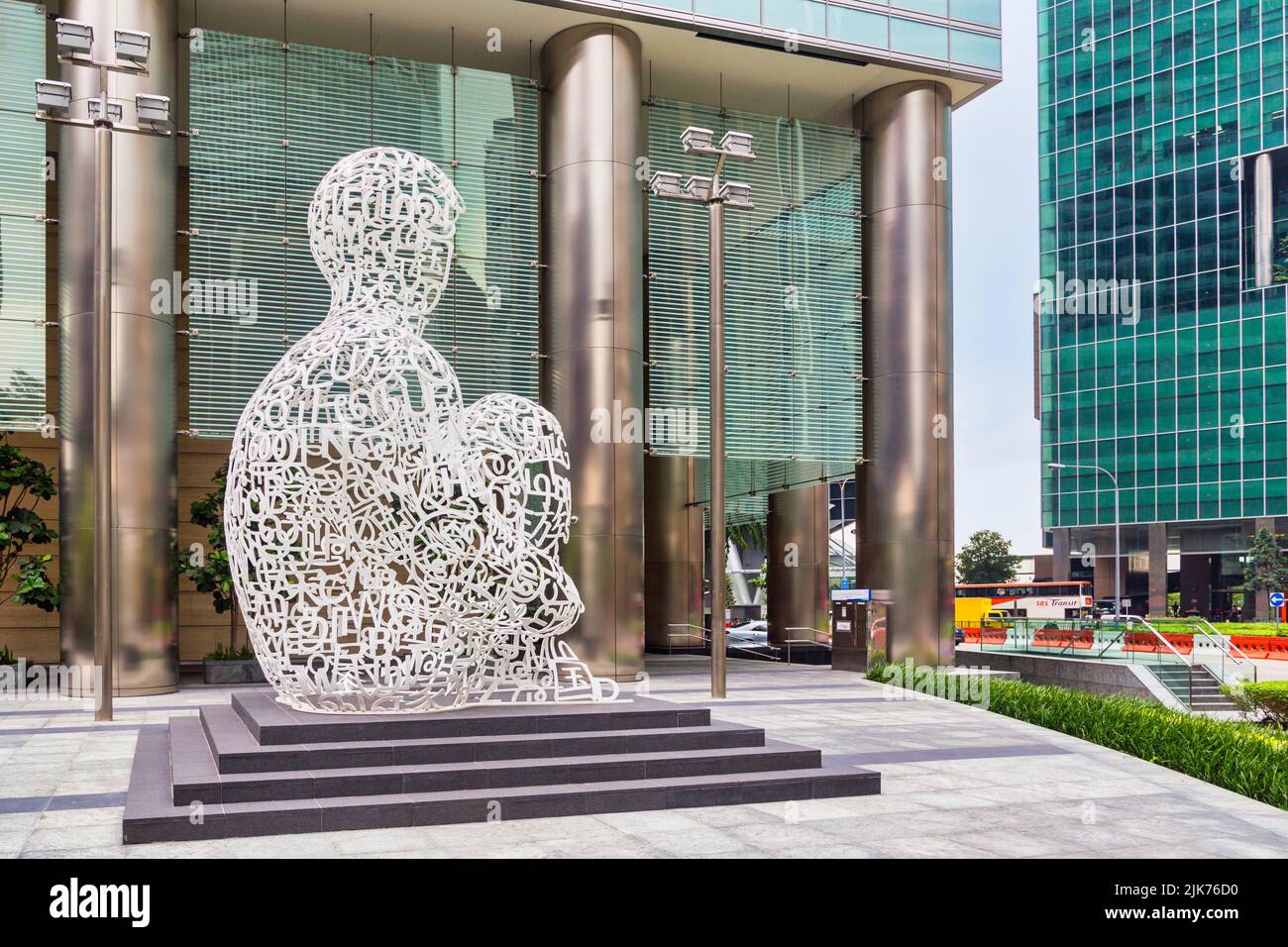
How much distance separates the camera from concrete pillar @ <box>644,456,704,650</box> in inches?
1377

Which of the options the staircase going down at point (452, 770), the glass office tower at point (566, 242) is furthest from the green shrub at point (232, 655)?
the staircase going down at point (452, 770)

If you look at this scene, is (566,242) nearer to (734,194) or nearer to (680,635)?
(734,194)

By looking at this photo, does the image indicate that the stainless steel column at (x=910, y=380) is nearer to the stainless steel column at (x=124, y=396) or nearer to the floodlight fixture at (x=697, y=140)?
the floodlight fixture at (x=697, y=140)

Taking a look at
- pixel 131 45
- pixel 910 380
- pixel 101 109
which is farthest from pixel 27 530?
pixel 910 380

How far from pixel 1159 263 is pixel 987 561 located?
29.9 m

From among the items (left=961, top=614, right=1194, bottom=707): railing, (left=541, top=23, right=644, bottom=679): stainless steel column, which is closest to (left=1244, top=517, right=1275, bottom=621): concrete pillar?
(left=961, top=614, right=1194, bottom=707): railing

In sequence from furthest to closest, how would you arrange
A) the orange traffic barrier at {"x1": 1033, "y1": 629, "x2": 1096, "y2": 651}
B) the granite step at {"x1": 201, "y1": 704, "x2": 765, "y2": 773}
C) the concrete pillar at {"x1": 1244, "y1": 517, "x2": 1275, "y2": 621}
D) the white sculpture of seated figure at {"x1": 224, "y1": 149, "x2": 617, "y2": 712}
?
1. the concrete pillar at {"x1": 1244, "y1": 517, "x2": 1275, "y2": 621}
2. the orange traffic barrier at {"x1": 1033, "y1": 629, "x2": 1096, "y2": 651}
3. the white sculpture of seated figure at {"x1": 224, "y1": 149, "x2": 617, "y2": 712}
4. the granite step at {"x1": 201, "y1": 704, "x2": 765, "y2": 773}

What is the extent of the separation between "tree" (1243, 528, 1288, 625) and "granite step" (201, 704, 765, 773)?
5610 centimetres

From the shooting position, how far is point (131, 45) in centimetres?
1420

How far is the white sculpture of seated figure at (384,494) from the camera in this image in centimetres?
1079

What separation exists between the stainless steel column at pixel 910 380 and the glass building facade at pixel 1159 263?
4243 cm

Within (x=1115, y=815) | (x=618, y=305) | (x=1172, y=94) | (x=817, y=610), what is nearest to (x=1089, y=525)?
(x=1172, y=94)

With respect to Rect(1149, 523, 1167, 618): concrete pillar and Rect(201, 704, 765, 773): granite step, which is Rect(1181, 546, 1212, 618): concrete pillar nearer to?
Rect(1149, 523, 1167, 618): concrete pillar

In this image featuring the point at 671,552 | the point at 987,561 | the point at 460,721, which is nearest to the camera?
the point at 460,721
